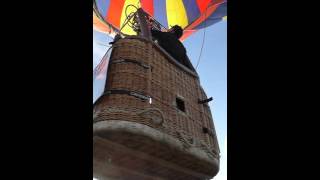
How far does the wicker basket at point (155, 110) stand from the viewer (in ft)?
4.98

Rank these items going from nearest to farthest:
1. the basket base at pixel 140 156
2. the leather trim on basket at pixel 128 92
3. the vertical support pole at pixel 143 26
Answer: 1. the basket base at pixel 140 156
2. the leather trim on basket at pixel 128 92
3. the vertical support pole at pixel 143 26

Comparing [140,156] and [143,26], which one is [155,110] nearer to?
[140,156]

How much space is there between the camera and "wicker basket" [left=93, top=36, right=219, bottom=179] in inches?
59.7

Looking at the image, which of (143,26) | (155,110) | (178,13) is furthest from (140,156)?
(178,13)

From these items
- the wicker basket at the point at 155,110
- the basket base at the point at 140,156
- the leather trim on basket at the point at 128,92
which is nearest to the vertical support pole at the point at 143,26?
the wicker basket at the point at 155,110

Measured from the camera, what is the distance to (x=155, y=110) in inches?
63.9

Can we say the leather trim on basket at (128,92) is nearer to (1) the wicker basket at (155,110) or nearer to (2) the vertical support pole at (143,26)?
(1) the wicker basket at (155,110)

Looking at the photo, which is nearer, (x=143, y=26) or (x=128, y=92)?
(x=128, y=92)

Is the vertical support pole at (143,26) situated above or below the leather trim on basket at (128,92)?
above
